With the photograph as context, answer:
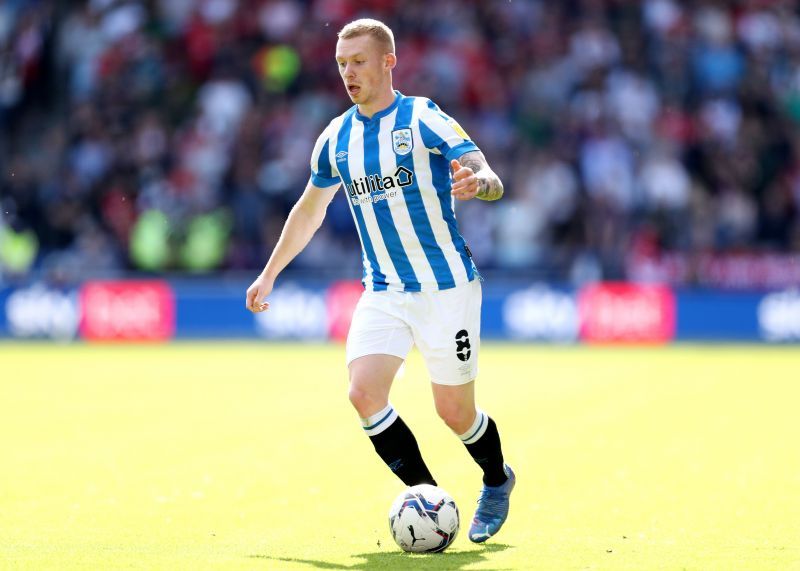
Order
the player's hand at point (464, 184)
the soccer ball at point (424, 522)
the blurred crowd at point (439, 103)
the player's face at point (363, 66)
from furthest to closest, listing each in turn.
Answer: the blurred crowd at point (439, 103) → the player's face at point (363, 66) → the soccer ball at point (424, 522) → the player's hand at point (464, 184)

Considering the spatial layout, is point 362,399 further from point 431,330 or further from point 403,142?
point 403,142

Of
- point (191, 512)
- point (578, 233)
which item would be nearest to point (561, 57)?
point (578, 233)

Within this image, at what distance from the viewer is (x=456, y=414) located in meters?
6.69

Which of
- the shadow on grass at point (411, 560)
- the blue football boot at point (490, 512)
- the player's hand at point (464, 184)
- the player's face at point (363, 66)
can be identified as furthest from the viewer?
the blue football boot at point (490, 512)

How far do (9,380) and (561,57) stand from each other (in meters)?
11.5

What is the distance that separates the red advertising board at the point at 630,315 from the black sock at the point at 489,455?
1491cm

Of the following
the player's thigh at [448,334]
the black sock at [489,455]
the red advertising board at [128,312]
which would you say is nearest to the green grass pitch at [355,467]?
the black sock at [489,455]

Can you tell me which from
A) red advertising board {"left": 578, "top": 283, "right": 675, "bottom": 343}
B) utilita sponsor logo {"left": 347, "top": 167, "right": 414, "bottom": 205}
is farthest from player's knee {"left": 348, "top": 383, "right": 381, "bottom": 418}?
red advertising board {"left": 578, "top": 283, "right": 675, "bottom": 343}

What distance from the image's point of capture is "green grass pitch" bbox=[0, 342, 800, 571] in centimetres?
633

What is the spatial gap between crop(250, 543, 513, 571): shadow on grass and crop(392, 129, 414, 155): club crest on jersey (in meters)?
1.88

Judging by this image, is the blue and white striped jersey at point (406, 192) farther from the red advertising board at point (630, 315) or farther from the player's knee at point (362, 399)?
the red advertising board at point (630, 315)

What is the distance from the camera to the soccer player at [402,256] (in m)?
6.58

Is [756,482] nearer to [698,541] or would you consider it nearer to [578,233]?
[698,541]

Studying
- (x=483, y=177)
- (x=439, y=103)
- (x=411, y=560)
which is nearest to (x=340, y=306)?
(x=439, y=103)
